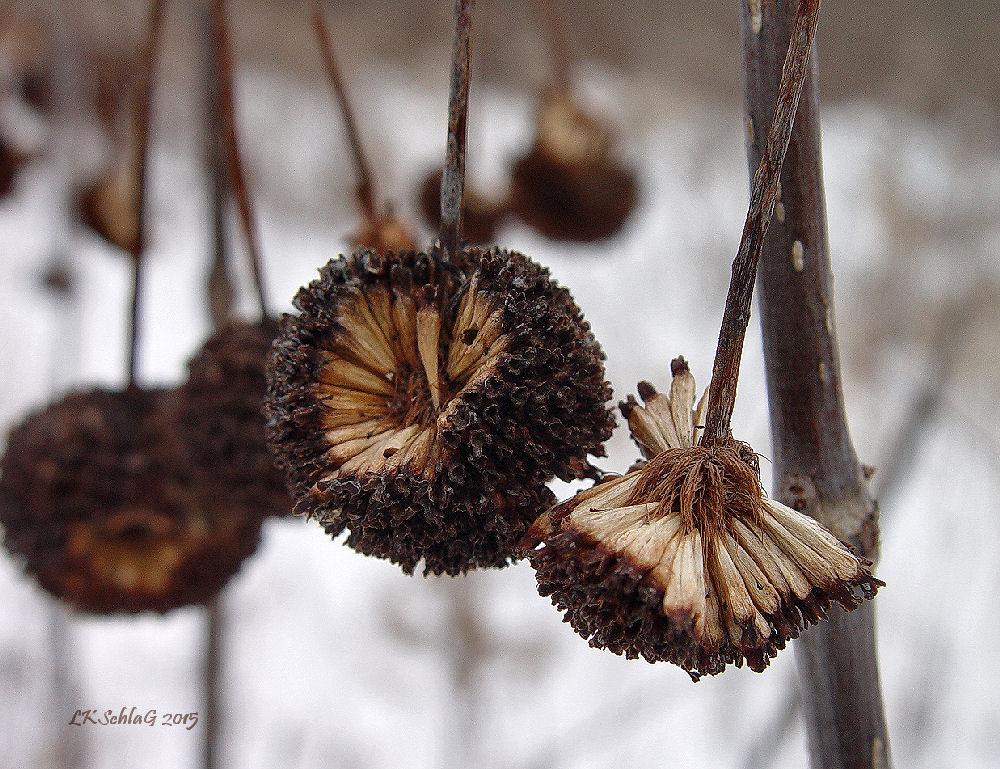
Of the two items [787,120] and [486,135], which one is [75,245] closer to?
[486,135]

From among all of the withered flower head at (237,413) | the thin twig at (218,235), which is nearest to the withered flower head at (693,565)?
the withered flower head at (237,413)

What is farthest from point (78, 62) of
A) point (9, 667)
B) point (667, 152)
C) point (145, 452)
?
point (667, 152)

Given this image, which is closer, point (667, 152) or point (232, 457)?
point (232, 457)

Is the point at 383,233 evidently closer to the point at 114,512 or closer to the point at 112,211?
the point at 114,512

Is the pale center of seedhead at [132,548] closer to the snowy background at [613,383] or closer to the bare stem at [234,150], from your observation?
the bare stem at [234,150]

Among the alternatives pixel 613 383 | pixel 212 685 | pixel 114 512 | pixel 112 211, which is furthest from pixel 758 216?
pixel 613 383
